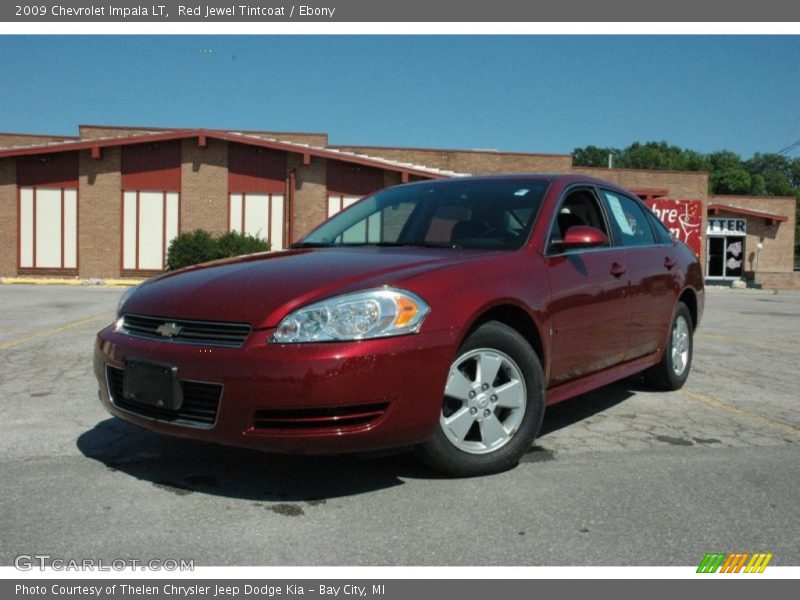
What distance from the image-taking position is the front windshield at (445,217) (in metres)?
4.23

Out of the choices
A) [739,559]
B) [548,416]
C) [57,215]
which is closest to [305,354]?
[739,559]

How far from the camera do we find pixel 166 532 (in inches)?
113

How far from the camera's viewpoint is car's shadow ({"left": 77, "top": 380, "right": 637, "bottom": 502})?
134 inches

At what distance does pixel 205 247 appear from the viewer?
73.9 feet

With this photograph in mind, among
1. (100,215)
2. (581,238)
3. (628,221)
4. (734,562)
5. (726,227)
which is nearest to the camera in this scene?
(734,562)

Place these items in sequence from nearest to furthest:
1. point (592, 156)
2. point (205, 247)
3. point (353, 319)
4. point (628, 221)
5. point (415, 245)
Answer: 1. point (353, 319)
2. point (415, 245)
3. point (628, 221)
4. point (205, 247)
5. point (592, 156)

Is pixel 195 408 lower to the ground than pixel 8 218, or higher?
lower

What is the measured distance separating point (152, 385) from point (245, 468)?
2.30ft

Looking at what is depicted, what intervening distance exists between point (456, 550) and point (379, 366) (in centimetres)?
78

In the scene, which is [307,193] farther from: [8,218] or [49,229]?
[8,218]

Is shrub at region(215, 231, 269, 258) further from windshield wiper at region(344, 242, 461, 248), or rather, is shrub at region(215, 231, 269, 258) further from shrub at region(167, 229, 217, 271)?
windshield wiper at region(344, 242, 461, 248)

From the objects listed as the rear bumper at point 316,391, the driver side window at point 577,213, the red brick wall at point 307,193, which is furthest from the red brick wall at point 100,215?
the rear bumper at point 316,391

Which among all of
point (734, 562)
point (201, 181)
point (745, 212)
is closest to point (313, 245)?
point (734, 562)

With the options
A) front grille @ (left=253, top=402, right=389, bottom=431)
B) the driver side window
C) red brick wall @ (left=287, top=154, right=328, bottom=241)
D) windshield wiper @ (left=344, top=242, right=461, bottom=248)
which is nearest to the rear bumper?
front grille @ (left=253, top=402, right=389, bottom=431)
